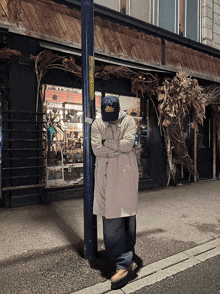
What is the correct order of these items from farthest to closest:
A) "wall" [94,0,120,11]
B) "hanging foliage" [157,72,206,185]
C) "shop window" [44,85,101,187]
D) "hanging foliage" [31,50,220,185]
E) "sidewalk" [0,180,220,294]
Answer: "wall" [94,0,120,11] → "hanging foliage" [157,72,206,185] → "shop window" [44,85,101,187] → "hanging foliage" [31,50,220,185] → "sidewalk" [0,180,220,294]

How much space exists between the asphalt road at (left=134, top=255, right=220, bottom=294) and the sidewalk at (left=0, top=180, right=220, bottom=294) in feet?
1.32

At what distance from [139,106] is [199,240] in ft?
16.7

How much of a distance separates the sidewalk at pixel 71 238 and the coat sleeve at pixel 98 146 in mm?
1513

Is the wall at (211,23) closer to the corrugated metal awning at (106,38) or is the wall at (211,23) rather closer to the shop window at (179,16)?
the shop window at (179,16)

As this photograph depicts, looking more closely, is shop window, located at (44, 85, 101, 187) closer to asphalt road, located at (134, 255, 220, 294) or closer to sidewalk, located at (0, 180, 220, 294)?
sidewalk, located at (0, 180, 220, 294)

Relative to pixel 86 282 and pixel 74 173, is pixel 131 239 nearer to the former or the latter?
pixel 86 282

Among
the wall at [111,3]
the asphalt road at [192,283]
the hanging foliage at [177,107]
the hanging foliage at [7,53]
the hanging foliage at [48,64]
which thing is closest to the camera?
the asphalt road at [192,283]

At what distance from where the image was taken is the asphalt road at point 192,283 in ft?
8.43

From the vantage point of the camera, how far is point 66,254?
334cm

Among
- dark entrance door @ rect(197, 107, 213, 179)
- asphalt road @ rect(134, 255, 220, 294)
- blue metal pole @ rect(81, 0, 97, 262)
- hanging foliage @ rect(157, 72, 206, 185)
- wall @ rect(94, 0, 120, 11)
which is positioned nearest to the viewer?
asphalt road @ rect(134, 255, 220, 294)

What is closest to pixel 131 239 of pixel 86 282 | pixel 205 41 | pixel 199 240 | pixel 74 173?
pixel 86 282

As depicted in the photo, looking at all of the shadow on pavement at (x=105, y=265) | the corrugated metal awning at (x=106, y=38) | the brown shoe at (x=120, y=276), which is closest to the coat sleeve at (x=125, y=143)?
the brown shoe at (x=120, y=276)

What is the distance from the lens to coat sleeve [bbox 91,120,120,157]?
2701 mm

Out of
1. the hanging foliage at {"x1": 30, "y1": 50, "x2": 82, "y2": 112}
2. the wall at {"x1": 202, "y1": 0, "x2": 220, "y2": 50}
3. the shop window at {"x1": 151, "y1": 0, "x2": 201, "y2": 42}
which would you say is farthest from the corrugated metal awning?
the wall at {"x1": 202, "y1": 0, "x2": 220, "y2": 50}
